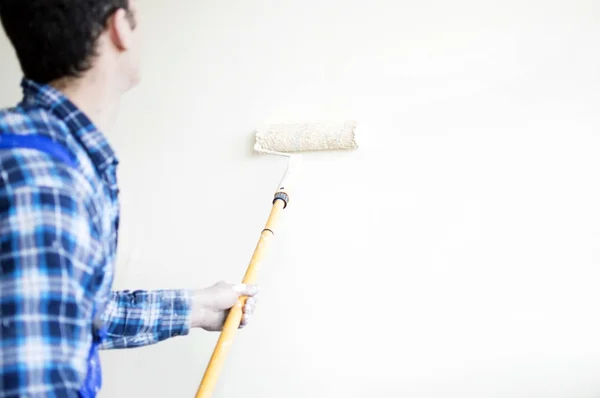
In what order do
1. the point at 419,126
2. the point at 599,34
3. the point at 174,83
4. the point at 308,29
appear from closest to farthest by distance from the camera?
the point at 599,34, the point at 419,126, the point at 308,29, the point at 174,83

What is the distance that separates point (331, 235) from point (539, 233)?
0.42m

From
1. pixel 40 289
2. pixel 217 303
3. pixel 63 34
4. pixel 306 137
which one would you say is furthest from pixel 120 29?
pixel 306 137

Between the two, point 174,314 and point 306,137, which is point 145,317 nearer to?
point 174,314

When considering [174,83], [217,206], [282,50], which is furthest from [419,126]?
[174,83]

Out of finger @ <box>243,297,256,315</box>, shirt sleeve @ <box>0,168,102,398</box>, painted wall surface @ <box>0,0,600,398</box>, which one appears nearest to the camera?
shirt sleeve @ <box>0,168,102,398</box>

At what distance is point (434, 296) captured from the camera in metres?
1.27

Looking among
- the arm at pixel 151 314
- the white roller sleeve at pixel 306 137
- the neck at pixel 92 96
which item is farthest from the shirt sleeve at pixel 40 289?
the white roller sleeve at pixel 306 137

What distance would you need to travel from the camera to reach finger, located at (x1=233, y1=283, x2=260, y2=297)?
1069mm

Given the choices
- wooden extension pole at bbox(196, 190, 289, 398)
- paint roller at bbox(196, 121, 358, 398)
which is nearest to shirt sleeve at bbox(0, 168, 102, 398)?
wooden extension pole at bbox(196, 190, 289, 398)

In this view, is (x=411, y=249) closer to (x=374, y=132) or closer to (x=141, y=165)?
(x=374, y=132)

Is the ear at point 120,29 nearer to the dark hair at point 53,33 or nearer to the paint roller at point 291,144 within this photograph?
the dark hair at point 53,33

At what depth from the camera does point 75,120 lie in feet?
2.39

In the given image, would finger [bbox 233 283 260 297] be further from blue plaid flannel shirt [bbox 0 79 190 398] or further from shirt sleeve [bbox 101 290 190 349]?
blue plaid flannel shirt [bbox 0 79 190 398]

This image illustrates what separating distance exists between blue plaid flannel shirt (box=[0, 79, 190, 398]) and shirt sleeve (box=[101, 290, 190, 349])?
10.6 inches
